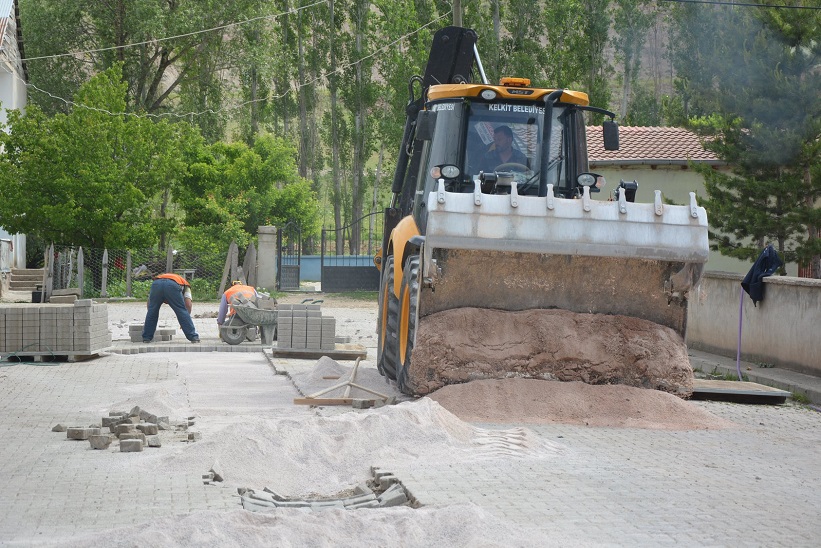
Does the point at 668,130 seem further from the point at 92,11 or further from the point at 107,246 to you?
the point at 92,11

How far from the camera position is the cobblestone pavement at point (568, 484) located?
6.71 meters

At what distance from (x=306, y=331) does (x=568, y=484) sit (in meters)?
11.0

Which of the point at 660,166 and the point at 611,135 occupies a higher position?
the point at 660,166

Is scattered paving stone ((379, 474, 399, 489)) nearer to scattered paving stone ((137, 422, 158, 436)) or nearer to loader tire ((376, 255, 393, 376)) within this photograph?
scattered paving stone ((137, 422, 158, 436))

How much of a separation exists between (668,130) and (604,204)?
96.2 feet

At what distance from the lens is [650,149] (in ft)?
120

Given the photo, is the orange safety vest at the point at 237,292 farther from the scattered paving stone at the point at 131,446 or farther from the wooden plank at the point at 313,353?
the scattered paving stone at the point at 131,446

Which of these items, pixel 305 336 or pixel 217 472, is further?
pixel 305 336

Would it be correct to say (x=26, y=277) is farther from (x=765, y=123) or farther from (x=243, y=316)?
(x=765, y=123)

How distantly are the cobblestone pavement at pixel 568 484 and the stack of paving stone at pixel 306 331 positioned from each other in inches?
235

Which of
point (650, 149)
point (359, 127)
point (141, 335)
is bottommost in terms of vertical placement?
point (141, 335)

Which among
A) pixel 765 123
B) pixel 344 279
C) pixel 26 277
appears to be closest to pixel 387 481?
pixel 765 123

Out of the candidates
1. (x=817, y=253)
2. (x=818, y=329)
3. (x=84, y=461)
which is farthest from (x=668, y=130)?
(x=84, y=461)

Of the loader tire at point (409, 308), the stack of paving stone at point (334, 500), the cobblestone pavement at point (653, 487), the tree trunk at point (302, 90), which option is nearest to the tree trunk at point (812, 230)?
the loader tire at point (409, 308)
